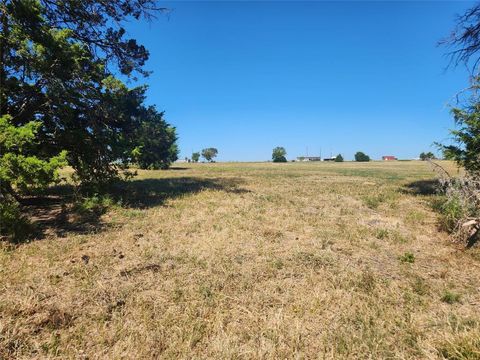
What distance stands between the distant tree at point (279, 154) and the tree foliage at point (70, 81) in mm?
116205

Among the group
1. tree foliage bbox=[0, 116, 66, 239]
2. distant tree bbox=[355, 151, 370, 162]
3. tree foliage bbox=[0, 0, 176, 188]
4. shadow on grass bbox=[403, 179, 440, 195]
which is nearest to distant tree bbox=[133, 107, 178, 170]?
tree foliage bbox=[0, 0, 176, 188]

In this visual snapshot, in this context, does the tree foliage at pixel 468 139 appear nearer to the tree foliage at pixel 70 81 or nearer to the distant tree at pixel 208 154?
the tree foliage at pixel 70 81

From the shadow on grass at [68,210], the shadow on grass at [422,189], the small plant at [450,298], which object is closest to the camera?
the small plant at [450,298]

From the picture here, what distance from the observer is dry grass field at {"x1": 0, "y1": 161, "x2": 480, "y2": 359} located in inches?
137

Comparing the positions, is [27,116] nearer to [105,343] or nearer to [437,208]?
[105,343]

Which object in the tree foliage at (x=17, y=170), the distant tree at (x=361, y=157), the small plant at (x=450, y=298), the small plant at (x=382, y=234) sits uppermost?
the distant tree at (x=361, y=157)

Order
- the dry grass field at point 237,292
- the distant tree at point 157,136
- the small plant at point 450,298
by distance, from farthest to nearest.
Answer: the distant tree at point 157,136, the small plant at point 450,298, the dry grass field at point 237,292

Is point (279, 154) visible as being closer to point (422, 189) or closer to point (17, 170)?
point (422, 189)

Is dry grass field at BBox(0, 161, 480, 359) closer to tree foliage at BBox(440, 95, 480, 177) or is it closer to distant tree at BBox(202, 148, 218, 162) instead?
tree foliage at BBox(440, 95, 480, 177)

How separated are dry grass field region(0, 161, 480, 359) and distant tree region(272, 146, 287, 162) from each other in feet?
396

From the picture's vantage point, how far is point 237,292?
15.7 feet

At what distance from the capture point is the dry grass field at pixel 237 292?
3.47 m

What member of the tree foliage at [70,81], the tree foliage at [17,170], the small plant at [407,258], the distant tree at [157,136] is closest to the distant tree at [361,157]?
the distant tree at [157,136]

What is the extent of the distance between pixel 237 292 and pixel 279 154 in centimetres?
12643
